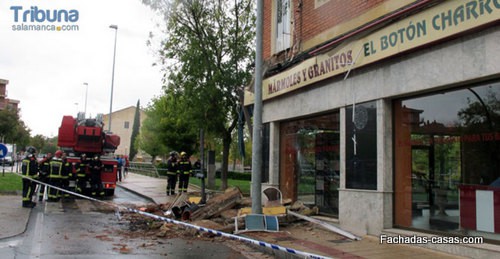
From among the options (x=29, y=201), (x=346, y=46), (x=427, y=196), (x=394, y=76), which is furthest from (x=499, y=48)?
(x=29, y=201)

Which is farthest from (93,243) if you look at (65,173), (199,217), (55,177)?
(65,173)

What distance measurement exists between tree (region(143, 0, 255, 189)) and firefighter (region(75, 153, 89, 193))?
17.1 feet

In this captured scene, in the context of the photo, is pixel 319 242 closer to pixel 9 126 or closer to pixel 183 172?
pixel 183 172

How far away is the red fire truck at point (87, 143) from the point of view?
16.7 metres

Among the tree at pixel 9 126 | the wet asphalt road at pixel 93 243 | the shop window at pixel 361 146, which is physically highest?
the tree at pixel 9 126

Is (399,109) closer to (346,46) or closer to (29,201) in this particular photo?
(346,46)

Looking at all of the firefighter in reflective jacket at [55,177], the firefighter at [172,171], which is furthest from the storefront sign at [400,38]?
the firefighter in reflective jacket at [55,177]

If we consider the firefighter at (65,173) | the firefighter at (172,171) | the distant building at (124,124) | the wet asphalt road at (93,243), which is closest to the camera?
the wet asphalt road at (93,243)

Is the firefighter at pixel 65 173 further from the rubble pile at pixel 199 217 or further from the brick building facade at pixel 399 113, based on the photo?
the brick building facade at pixel 399 113

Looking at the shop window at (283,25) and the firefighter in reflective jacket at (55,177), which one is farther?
the firefighter in reflective jacket at (55,177)

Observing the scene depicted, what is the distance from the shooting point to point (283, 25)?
12336 millimetres

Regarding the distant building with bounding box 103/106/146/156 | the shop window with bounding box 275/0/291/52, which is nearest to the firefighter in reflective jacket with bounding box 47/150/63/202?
the shop window with bounding box 275/0/291/52

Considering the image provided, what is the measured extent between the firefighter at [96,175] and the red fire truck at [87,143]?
0.29m

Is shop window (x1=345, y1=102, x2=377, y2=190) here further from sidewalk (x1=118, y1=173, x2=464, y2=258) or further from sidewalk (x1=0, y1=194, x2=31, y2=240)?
sidewalk (x1=0, y1=194, x2=31, y2=240)
